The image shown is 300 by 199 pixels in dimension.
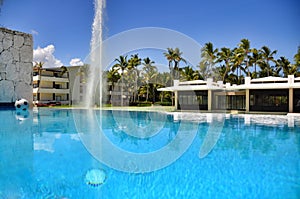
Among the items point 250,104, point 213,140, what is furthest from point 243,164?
point 250,104

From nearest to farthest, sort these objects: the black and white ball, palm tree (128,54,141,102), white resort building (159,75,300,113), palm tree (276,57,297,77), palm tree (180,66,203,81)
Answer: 1. white resort building (159,75,300,113)
2. the black and white ball
3. palm tree (276,57,297,77)
4. palm tree (180,66,203,81)
5. palm tree (128,54,141,102)

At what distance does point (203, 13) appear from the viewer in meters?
17.7

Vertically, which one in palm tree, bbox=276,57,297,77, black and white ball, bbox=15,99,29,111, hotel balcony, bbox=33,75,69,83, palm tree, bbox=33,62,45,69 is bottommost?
black and white ball, bbox=15,99,29,111

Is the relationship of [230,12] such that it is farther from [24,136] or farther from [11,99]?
[11,99]

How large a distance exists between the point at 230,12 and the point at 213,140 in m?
12.1

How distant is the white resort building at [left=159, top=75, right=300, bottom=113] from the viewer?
19.7 metres

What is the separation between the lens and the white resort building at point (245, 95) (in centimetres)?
1969

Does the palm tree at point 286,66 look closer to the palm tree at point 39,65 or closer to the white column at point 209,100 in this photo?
the white column at point 209,100

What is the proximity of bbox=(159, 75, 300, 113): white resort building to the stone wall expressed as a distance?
50.8ft

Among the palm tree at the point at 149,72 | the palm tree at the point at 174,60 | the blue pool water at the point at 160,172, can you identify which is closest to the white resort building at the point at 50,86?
the palm tree at the point at 149,72

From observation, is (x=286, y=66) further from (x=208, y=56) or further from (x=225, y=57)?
(x=208, y=56)

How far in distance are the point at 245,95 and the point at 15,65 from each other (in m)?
22.4

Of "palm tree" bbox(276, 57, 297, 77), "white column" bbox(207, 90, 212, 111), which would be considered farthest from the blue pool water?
"palm tree" bbox(276, 57, 297, 77)

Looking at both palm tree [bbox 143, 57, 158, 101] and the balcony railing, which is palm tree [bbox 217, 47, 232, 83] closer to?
palm tree [bbox 143, 57, 158, 101]
